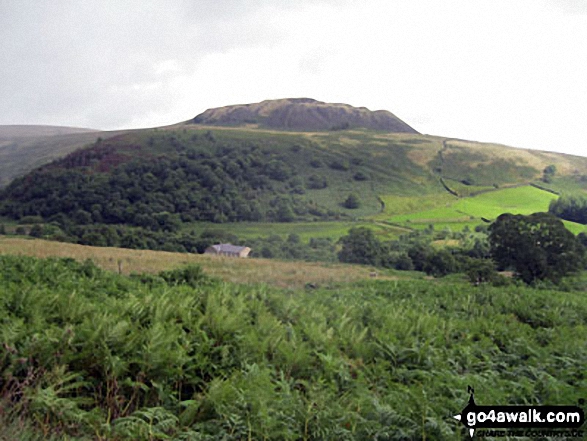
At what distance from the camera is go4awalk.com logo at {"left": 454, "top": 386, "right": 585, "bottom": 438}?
4.06 meters

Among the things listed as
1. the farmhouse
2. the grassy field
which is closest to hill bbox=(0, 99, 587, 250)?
the farmhouse

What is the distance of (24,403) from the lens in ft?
13.5

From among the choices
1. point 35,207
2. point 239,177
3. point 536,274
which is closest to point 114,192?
point 35,207

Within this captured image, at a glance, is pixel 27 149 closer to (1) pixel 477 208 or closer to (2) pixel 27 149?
(2) pixel 27 149

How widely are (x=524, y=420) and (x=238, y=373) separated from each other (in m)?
3.18

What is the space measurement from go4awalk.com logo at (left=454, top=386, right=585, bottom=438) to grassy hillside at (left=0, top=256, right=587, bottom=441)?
122 mm

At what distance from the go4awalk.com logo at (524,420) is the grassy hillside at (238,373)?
0.40ft

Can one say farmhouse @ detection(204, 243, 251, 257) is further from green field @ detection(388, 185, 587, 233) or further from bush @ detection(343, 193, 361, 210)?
bush @ detection(343, 193, 361, 210)

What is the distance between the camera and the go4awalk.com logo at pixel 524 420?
13.3 ft

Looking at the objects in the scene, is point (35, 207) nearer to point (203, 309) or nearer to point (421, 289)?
point (421, 289)

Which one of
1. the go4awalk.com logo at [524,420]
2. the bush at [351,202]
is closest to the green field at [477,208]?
the bush at [351,202]

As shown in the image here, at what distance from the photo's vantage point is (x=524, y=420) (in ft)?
13.9

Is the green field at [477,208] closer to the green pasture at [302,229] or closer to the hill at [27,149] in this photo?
the green pasture at [302,229]

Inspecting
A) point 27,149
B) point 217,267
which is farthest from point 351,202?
point 27,149
